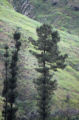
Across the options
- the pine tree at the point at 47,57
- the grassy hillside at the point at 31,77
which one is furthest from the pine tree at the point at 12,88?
the grassy hillside at the point at 31,77

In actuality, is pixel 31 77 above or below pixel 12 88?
below

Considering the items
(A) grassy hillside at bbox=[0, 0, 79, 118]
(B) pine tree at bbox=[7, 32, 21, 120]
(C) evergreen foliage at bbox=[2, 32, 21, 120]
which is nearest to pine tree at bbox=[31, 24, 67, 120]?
(B) pine tree at bbox=[7, 32, 21, 120]

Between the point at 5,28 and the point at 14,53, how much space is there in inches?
1763

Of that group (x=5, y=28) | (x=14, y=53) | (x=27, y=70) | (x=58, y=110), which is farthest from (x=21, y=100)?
(x=5, y=28)

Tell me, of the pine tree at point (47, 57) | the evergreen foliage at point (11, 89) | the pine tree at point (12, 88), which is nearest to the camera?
the evergreen foliage at point (11, 89)

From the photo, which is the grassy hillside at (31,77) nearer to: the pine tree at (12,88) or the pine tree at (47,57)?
the pine tree at (12,88)

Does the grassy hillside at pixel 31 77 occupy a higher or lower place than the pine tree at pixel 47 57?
lower

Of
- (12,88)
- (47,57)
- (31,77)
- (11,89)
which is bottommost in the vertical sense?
(31,77)

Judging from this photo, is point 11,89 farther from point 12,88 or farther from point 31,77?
point 31,77

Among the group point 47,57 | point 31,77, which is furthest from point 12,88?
point 31,77

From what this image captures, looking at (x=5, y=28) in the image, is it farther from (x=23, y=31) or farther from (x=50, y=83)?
(x=50, y=83)

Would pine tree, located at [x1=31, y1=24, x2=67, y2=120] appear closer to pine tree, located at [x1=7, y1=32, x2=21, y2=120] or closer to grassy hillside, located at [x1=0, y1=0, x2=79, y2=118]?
pine tree, located at [x1=7, y1=32, x2=21, y2=120]

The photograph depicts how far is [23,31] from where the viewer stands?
93062mm

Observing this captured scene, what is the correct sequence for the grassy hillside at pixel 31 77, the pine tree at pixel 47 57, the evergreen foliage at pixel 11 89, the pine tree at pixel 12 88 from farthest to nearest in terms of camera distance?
the grassy hillside at pixel 31 77
the pine tree at pixel 47 57
the pine tree at pixel 12 88
the evergreen foliage at pixel 11 89
